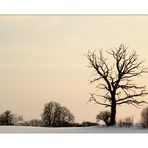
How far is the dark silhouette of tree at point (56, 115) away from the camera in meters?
5.56

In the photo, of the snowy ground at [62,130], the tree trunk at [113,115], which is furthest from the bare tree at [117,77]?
the snowy ground at [62,130]

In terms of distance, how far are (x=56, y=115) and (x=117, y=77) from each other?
20.2 inches

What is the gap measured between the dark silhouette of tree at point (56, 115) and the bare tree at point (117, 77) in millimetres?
207

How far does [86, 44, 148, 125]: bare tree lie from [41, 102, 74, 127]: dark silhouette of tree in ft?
0.68

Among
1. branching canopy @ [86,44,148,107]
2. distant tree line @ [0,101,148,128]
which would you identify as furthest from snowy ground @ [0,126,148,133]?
branching canopy @ [86,44,148,107]

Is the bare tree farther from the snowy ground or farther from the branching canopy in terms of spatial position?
the snowy ground

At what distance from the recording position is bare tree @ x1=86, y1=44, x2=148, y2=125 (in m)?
5.62

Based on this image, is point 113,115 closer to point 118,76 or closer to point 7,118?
point 118,76

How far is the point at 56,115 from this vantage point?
5.61m

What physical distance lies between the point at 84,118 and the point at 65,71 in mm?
358

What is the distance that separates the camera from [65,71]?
5.62 meters

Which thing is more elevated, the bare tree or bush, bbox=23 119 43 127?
the bare tree
